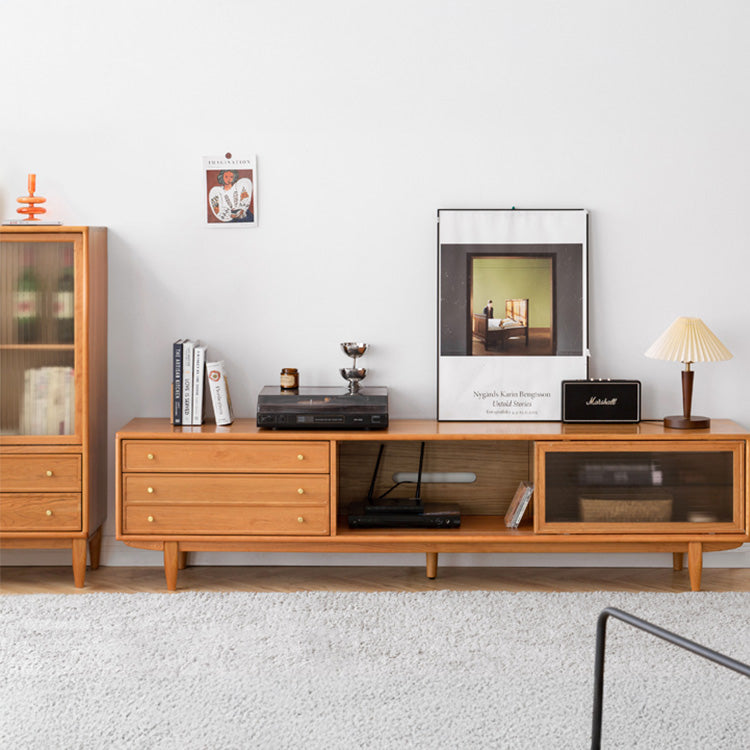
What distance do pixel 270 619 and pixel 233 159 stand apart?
183cm

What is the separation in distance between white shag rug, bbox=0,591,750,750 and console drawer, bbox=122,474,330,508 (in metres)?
0.35

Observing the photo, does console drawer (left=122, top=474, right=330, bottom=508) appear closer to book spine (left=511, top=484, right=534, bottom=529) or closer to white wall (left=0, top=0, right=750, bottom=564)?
white wall (left=0, top=0, right=750, bottom=564)

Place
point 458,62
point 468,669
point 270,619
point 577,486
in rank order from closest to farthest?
1. point 468,669
2. point 270,619
3. point 577,486
4. point 458,62

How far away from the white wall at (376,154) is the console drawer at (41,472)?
482mm

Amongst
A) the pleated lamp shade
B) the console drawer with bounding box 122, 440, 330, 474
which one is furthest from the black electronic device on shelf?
the pleated lamp shade

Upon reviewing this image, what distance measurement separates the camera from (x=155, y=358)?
141 inches

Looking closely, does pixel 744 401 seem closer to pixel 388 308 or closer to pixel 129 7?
pixel 388 308

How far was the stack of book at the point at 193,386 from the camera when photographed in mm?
3348

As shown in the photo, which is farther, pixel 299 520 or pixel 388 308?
pixel 388 308

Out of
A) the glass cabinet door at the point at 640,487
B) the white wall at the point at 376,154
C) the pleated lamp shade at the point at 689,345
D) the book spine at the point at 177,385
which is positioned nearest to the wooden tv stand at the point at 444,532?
the glass cabinet door at the point at 640,487

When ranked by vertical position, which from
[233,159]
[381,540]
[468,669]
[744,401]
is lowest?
[468,669]

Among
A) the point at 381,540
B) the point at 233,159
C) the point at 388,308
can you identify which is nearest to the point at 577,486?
the point at 381,540

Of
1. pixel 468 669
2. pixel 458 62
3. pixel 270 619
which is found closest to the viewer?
pixel 468 669

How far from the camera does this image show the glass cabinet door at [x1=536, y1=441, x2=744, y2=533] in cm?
318
